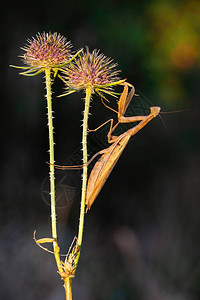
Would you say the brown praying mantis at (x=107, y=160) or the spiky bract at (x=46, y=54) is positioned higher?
the spiky bract at (x=46, y=54)

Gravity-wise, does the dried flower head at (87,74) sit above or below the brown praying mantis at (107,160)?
above

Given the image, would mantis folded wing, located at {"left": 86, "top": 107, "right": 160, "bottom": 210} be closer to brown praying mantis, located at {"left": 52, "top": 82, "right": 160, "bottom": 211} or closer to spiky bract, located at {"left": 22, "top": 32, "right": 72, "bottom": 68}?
brown praying mantis, located at {"left": 52, "top": 82, "right": 160, "bottom": 211}

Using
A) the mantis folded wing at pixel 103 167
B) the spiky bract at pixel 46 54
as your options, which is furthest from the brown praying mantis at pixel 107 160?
the spiky bract at pixel 46 54

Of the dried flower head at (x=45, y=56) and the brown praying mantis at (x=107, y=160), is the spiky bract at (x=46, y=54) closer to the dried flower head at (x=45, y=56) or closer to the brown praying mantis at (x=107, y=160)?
the dried flower head at (x=45, y=56)

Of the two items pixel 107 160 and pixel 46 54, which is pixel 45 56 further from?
pixel 107 160

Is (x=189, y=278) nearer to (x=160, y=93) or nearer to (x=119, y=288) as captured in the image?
(x=119, y=288)

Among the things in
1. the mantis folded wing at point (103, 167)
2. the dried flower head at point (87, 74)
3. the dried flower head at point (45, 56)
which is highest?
the dried flower head at point (45, 56)

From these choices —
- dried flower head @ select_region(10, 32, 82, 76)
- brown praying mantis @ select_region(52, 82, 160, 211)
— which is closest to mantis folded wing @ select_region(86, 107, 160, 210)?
brown praying mantis @ select_region(52, 82, 160, 211)

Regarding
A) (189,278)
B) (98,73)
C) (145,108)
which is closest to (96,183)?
(98,73)

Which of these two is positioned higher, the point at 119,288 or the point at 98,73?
the point at 98,73

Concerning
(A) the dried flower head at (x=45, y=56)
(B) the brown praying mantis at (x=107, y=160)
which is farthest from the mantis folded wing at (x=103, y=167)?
(A) the dried flower head at (x=45, y=56)

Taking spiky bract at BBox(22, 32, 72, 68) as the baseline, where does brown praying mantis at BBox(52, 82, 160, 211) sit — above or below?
below
